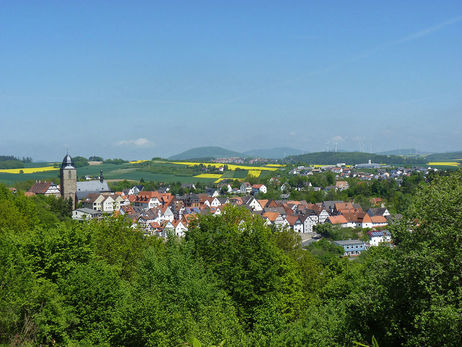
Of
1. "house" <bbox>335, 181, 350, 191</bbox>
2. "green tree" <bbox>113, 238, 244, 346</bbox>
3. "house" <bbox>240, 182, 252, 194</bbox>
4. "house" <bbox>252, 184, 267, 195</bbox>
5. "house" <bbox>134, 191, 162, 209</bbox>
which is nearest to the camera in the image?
"green tree" <bbox>113, 238, 244, 346</bbox>

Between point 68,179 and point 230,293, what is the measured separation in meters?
79.8

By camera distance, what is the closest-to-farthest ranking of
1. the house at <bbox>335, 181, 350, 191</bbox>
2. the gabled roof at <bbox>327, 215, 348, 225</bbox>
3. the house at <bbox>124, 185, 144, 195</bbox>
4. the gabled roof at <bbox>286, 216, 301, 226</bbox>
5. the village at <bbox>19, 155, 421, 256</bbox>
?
the village at <bbox>19, 155, 421, 256</bbox>, the gabled roof at <bbox>327, 215, 348, 225</bbox>, the gabled roof at <bbox>286, 216, 301, 226</bbox>, the house at <bbox>124, 185, 144, 195</bbox>, the house at <bbox>335, 181, 350, 191</bbox>

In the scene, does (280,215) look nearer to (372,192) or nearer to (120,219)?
(372,192)

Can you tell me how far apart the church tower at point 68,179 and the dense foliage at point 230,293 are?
74.2m

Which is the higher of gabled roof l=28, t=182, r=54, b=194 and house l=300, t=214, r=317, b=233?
gabled roof l=28, t=182, r=54, b=194

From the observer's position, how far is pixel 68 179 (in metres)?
91.8

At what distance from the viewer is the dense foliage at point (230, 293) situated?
11.8 metres

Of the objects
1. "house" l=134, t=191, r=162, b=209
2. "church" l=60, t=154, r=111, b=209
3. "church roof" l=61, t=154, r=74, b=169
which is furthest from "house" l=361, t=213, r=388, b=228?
"church roof" l=61, t=154, r=74, b=169

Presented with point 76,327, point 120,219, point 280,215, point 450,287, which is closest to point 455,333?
point 450,287

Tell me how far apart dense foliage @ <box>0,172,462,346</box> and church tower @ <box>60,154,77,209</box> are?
74230 millimetres


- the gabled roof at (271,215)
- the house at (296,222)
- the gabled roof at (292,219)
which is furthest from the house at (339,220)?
the gabled roof at (271,215)

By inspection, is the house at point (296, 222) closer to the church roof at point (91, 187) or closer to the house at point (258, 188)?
the house at point (258, 188)

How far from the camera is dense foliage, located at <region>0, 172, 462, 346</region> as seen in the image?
1177cm

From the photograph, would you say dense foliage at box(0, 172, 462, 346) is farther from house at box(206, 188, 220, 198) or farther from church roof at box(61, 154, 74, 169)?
house at box(206, 188, 220, 198)
